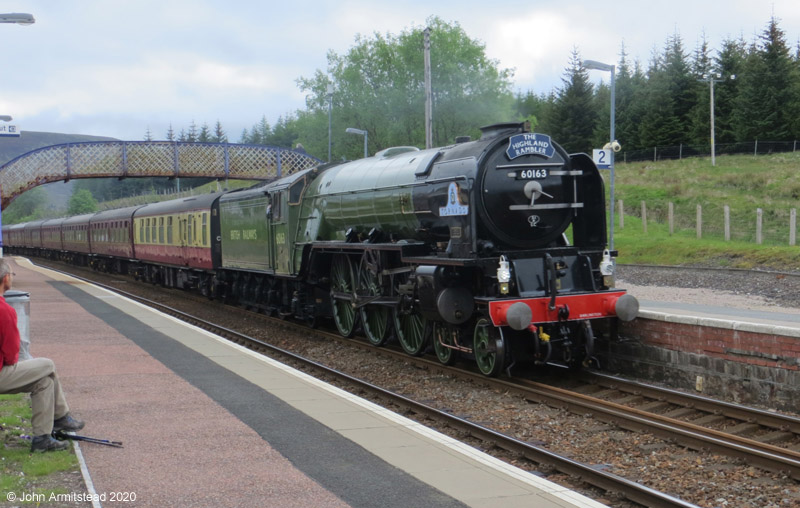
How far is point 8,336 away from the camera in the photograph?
17.7 feet

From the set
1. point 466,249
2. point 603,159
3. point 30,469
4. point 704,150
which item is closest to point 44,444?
point 30,469

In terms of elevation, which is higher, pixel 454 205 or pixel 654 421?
pixel 454 205

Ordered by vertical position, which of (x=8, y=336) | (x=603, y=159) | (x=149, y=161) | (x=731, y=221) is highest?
(x=149, y=161)

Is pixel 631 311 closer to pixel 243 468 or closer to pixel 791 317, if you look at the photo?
pixel 791 317

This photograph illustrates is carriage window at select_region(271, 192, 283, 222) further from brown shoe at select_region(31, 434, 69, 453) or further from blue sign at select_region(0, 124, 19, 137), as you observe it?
brown shoe at select_region(31, 434, 69, 453)

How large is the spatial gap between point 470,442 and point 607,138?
168 feet


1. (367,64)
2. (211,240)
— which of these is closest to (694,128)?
(367,64)

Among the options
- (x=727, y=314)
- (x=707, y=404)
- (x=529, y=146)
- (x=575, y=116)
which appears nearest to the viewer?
(x=707, y=404)

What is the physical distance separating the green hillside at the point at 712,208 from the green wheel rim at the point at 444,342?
13.6 m

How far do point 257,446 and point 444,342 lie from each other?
505 cm

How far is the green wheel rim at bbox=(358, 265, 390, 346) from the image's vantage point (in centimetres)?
1210

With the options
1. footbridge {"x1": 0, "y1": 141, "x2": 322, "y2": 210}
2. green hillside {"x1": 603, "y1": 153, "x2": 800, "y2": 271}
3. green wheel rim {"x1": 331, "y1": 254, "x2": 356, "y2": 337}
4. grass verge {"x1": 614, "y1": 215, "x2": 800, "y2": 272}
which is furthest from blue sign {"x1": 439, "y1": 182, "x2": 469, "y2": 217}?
footbridge {"x1": 0, "y1": 141, "x2": 322, "y2": 210}

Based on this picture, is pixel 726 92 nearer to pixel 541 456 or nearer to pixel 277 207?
pixel 277 207

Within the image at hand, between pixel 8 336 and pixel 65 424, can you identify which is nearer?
pixel 8 336
